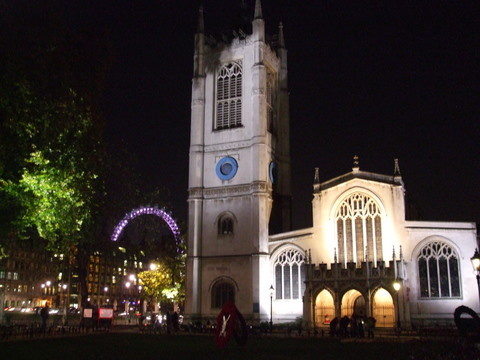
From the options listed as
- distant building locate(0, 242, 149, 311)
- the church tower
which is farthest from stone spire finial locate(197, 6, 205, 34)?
distant building locate(0, 242, 149, 311)

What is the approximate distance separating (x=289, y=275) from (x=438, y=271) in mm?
11752

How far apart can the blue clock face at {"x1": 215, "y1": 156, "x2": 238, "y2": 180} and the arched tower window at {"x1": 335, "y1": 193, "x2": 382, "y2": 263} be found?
10215 millimetres

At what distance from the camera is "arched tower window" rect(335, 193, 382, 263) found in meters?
42.8

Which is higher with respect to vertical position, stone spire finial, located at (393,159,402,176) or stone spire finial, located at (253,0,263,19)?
stone spire finial, located at (253,0,263,19)

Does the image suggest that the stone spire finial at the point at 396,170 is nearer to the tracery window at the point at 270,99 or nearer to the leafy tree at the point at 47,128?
the tracery window at the point at 270,99

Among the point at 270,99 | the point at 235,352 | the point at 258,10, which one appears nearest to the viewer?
the point at 235,352

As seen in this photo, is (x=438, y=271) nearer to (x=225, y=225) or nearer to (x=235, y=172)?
(x=225, y=225)

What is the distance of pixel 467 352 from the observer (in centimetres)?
1750

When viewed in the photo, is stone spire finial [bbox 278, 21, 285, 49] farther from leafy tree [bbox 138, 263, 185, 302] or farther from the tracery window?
leafy tree [bbox 138, 263, 185, 302]

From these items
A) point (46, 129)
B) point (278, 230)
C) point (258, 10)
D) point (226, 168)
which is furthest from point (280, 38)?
point (46, 129)

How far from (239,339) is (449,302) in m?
21.1

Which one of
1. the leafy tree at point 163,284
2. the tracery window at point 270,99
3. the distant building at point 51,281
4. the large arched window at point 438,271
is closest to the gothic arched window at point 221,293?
the leafy tree at point 163,284

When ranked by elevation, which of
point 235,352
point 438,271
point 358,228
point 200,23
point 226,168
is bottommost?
point 235,352

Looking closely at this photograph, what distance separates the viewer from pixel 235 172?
49969 mm
